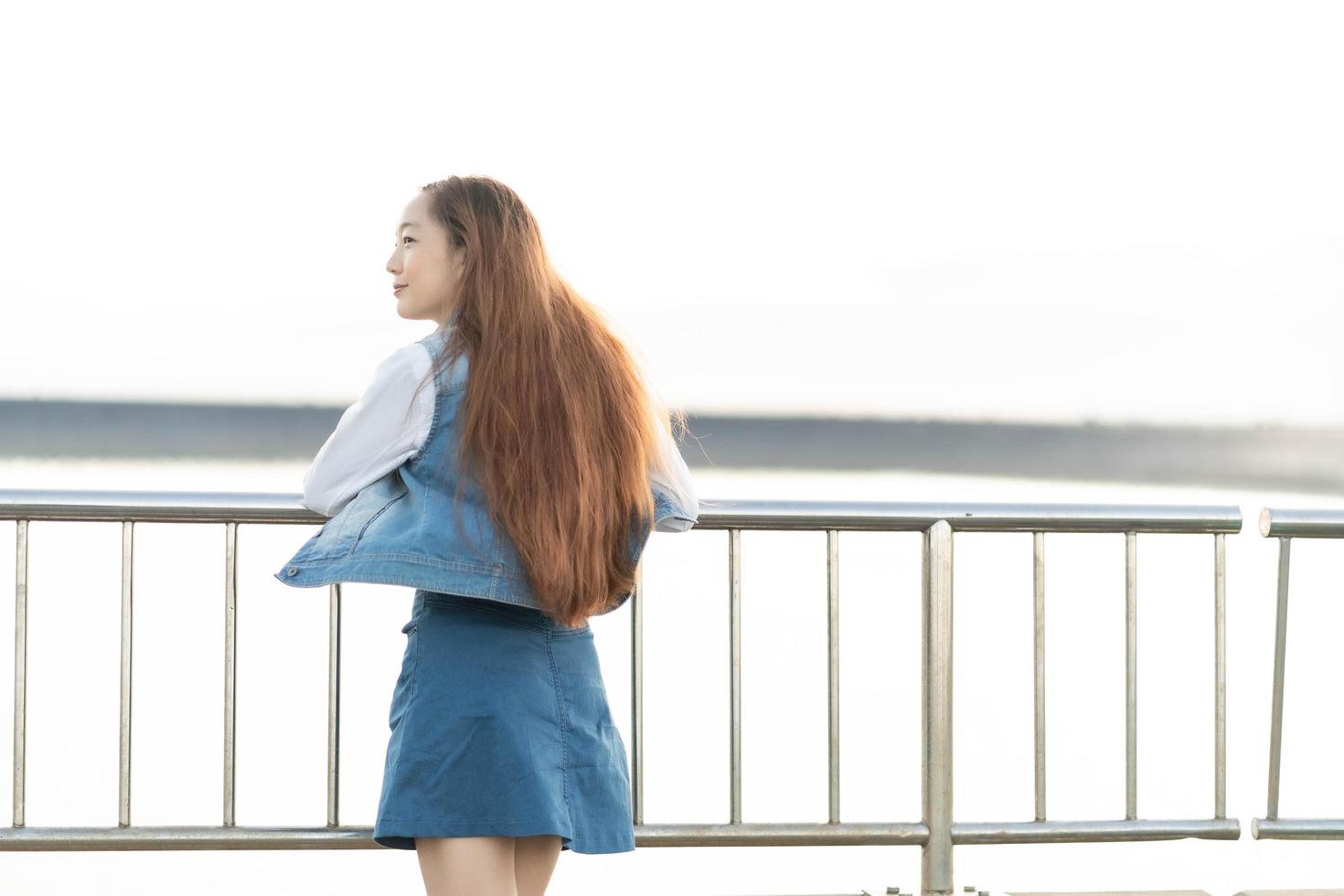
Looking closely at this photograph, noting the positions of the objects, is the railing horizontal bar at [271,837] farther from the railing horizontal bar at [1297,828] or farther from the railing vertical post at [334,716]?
the railing horizontal bar at [1297,828]

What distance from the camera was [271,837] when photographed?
319cm

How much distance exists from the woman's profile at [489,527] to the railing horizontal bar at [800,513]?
2.68 feet

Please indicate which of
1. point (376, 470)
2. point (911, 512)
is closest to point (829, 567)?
point (911, 512)

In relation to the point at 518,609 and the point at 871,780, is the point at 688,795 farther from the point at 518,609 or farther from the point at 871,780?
the point at 518,609

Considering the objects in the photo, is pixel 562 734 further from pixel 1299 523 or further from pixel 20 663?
pixel 1299 523

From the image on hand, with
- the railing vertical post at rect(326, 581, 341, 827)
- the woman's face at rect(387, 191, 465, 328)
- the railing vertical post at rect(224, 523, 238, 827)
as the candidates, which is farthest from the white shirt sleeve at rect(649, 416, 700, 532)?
the railing vertical post at rect(224, 523, 238, 827)

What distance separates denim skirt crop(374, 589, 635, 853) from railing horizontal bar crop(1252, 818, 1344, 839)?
190 centimetres

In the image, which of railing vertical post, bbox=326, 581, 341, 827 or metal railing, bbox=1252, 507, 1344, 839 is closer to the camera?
railing vertical post, bbox=326, 581, 341, 827

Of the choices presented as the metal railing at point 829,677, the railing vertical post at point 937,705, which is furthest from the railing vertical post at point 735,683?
the railing vertical post at point 937,705

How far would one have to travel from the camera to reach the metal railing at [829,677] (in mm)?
3109

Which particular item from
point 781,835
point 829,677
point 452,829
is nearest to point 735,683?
point 829,677

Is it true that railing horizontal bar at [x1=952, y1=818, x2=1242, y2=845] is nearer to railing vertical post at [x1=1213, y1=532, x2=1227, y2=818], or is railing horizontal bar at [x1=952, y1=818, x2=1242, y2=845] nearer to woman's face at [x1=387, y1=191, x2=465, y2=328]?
railing vertical post at [x1=1213, y1=532, x2=1227, y2=818]

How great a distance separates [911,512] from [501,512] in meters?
1.45

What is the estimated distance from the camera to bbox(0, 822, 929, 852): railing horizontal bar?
3.15 m
